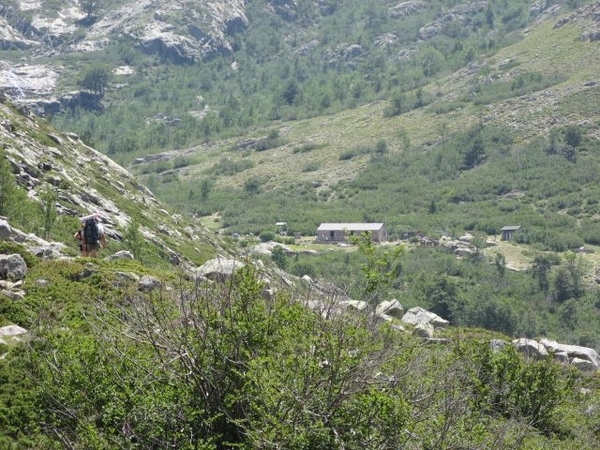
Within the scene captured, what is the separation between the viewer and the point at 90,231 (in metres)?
25.8

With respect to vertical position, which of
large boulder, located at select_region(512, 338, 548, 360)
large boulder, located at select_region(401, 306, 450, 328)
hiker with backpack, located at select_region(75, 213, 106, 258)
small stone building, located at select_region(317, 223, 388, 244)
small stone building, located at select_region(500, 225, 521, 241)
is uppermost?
hiker with backpack, located at select_region(75, 213, 106, 258)

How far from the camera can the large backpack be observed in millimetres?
25500

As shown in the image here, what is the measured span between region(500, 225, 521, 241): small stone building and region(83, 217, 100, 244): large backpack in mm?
82642

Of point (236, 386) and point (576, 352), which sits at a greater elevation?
point (236, 386)

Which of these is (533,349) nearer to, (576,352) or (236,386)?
(576,352)

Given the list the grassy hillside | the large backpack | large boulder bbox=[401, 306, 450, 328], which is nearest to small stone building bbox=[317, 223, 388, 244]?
the grassy hillside

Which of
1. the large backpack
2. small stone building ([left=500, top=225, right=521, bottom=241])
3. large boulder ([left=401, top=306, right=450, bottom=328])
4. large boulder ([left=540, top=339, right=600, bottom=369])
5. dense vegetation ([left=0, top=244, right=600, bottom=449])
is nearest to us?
dense vegetation ([left=0, top=244, right=600, bottom=449])

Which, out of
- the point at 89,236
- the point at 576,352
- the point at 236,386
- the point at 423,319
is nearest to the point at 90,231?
the point at 89,236

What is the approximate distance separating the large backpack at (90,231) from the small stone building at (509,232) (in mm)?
82642

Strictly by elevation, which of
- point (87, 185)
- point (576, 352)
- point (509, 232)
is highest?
point (87, 185)

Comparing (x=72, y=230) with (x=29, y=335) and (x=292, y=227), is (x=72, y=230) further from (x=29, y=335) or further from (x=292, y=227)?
(x=292, y=227)

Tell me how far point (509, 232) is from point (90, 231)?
3330 inches

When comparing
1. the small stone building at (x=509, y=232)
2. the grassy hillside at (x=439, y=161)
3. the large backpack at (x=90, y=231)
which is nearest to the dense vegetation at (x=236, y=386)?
the large backpack at (x=90, y=231)

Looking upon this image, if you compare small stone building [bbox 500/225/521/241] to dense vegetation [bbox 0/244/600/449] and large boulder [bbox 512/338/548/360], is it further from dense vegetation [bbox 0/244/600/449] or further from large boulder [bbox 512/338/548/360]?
dense vegetation [bbox 0/244/600/449]
